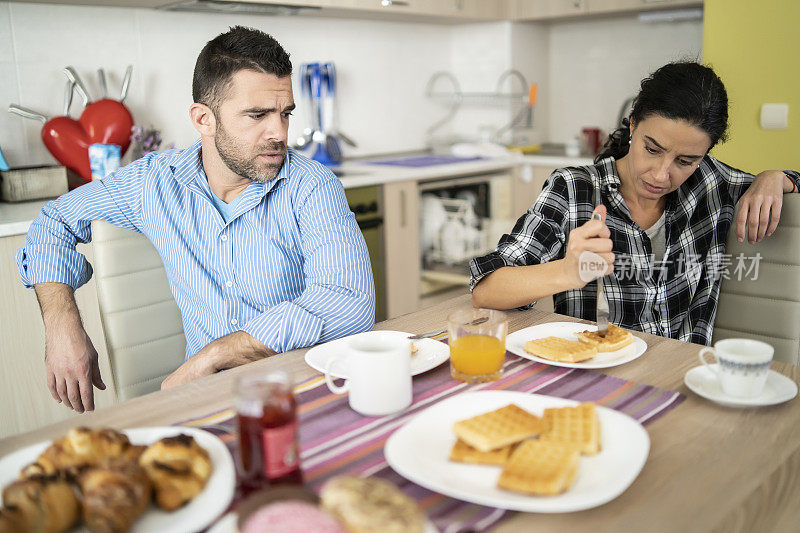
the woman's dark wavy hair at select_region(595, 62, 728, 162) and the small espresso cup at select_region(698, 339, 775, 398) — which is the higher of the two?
the woman's dark wavy hair at select_region(595, 62, 728, 162)

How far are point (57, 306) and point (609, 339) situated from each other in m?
1.10

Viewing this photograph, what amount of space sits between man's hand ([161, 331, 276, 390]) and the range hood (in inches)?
70.8

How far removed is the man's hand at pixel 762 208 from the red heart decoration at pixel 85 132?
2101mm

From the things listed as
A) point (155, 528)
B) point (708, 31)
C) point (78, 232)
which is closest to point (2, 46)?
point (78, 232)

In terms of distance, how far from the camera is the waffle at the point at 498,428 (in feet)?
2.64

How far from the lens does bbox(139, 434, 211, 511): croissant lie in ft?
2.34

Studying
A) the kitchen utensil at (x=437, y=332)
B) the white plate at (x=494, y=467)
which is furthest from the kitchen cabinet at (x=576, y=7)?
the white plate at (x=494, y=467)

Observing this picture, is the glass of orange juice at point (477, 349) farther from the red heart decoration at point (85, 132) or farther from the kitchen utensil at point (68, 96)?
the kitchen utensil at point (68, 96)

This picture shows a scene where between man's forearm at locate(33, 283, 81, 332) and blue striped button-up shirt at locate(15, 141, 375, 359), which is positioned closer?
man's forearm at locate(33, 283, 81, 332)

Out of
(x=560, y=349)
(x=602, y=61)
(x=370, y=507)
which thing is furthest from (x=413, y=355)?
(x=602, y=61)

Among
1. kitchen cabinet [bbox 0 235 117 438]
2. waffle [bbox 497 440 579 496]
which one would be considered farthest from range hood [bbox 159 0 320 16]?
waffle [bbox 497 440 579 496]

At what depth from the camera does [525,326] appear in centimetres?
133

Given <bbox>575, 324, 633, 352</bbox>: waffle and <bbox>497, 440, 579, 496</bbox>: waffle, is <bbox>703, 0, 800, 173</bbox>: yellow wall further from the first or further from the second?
<bbox>497, 440, 579, 496</bbox>: waffle

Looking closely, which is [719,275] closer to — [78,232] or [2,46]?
[78,232]
